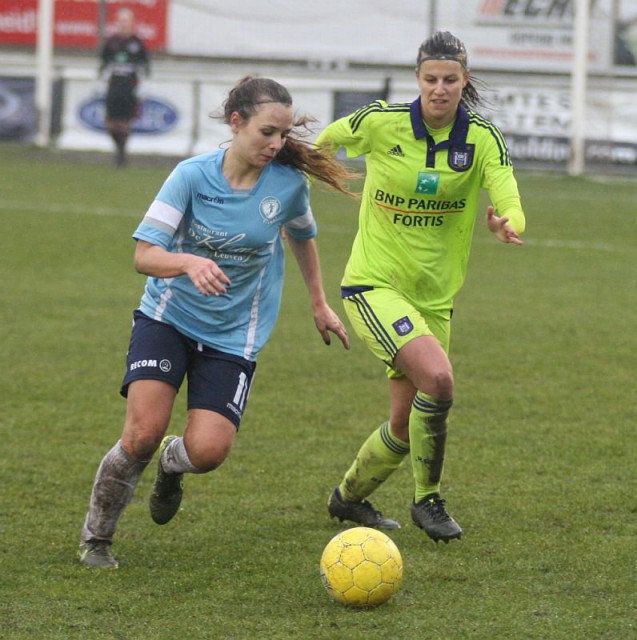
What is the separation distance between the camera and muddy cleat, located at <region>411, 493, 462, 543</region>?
4996 millimetres

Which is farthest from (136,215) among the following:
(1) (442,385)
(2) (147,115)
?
(1) (442,385)

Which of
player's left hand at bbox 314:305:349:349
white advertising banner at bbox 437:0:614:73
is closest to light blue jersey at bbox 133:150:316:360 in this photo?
player's left hand at bbox 314:305:349:349

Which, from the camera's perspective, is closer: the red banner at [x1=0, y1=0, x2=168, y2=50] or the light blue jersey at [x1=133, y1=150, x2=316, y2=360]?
the light blue jersey at [x1=133, y1=150, x2=316, y2=360]

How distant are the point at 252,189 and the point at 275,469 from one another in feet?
5.66

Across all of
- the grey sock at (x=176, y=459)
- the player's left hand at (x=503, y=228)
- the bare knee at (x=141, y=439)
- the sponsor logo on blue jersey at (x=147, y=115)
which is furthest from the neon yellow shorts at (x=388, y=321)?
the sponsor logo on blue jersey at (x=147, y=115)

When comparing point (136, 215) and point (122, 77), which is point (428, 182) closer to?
point (136, 215)

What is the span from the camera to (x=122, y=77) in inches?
884

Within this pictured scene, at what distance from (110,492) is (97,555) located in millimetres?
230

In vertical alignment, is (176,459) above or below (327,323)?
below

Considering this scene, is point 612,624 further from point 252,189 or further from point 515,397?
point 515,397

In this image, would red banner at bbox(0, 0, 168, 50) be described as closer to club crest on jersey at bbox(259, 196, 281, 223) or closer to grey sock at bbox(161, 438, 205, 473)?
club crest on jersey at bbox(259, 196, 281, 223)

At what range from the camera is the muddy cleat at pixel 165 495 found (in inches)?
196

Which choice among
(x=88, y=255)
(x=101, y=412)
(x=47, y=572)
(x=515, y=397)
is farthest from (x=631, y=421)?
(x=88, y=255)

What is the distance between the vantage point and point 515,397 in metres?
7.62
